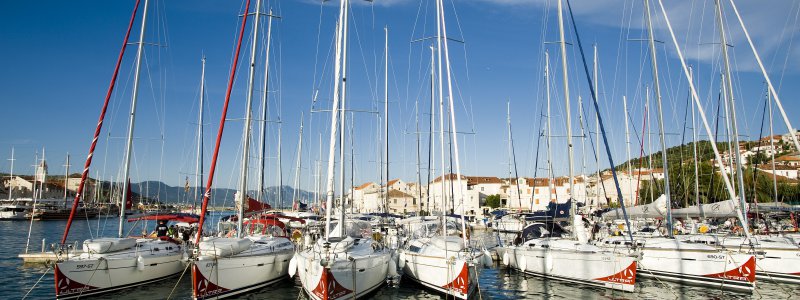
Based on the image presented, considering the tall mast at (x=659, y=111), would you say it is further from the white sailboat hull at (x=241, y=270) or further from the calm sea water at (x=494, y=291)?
the white sailboat hull at (x=241, y=270)

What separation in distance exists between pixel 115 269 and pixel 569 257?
18.1 metres

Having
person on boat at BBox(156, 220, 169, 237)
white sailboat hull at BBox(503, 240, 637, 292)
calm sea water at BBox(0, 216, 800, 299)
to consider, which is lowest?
calm sea water at BBox(0, 216, 800, 299)

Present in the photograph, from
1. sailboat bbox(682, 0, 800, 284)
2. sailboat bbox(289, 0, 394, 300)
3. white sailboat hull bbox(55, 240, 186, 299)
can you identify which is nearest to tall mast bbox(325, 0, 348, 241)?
sailboat bbox(289, 0, 394, 300)

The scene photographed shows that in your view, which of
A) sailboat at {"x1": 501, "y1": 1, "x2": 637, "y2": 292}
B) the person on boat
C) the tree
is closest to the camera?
sailboat at {"x1": 501, "y1": 1, "x2": 637, "y2": 292}

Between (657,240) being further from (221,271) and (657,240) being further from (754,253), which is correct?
(221,271)

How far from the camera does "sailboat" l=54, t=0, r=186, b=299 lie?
1784 centimetres

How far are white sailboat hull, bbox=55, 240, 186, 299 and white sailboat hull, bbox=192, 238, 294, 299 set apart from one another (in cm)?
150

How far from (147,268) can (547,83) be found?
34025 millimetres

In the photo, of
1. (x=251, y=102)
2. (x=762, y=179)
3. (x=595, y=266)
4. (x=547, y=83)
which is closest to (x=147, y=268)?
(x=251, y=102)

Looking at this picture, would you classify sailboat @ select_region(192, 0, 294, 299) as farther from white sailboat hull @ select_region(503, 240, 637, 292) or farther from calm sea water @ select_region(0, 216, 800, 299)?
white sailboat hull @ select_region(503, 240, 637, 292)

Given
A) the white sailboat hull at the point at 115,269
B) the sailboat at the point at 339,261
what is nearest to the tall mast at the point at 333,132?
the sailboat at the point at 339,261

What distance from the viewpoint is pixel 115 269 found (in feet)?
62.3

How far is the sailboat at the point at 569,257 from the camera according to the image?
20234 mm

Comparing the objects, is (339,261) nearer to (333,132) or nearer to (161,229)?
(333,132)
